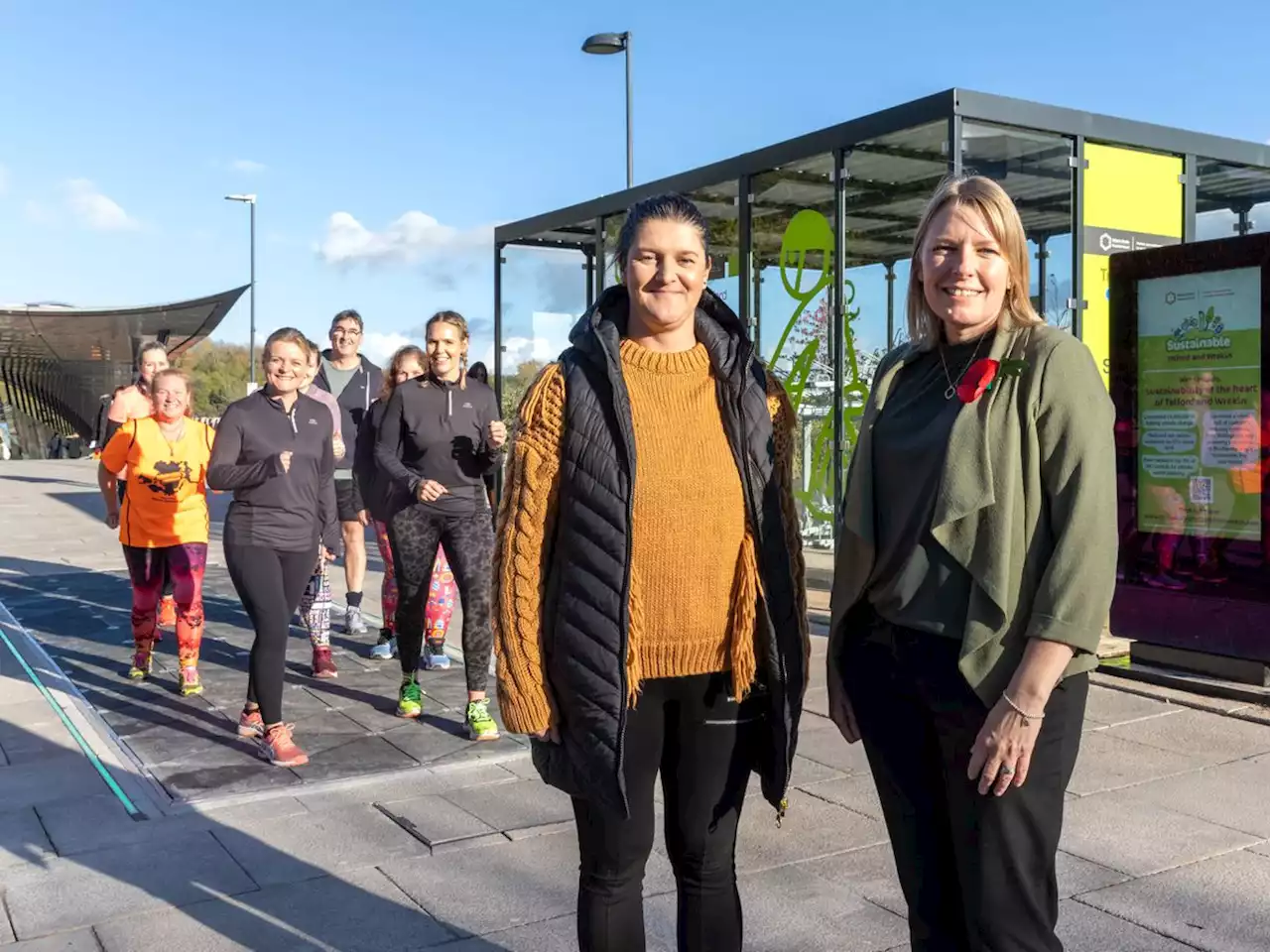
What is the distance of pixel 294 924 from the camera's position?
3.36 m

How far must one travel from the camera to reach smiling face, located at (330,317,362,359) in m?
7.62

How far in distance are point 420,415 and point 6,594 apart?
6016 mm

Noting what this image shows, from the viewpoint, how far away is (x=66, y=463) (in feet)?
111

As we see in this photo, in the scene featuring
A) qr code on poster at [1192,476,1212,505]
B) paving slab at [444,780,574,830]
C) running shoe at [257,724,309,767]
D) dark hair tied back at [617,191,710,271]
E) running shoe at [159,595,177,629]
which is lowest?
paving slab at [444,780,574,830]

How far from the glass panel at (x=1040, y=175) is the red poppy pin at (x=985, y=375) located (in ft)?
16.9

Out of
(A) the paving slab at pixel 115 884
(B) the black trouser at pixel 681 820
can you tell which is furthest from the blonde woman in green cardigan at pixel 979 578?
(A) the paving slab at pixel 115 884

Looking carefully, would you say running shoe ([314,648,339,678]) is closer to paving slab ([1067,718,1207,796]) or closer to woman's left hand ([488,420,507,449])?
woman's left hand ([488,420,507,449])

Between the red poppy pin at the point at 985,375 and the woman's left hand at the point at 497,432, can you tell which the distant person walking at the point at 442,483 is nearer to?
the woman's left hand at the point at 497,432

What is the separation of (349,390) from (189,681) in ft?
7.28

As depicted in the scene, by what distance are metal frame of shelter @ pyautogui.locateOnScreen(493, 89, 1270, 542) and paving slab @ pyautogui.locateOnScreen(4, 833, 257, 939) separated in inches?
207

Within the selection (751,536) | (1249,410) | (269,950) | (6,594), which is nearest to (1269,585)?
(1249,410)

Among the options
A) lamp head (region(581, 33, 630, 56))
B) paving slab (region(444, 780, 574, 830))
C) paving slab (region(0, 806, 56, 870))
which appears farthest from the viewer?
lamp head (region(581, 33, 630, 56))

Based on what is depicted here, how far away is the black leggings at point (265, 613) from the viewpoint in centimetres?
494

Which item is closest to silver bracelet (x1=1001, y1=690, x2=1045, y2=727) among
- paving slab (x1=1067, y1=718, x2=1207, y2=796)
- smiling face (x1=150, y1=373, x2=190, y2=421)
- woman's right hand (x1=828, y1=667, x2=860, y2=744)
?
woman's right hand (x1=828, y1=667, x2=860, y2=744)
